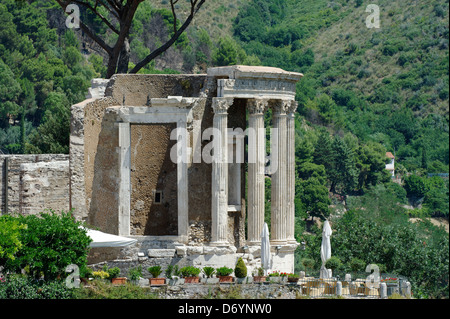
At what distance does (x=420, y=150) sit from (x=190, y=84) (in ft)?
285

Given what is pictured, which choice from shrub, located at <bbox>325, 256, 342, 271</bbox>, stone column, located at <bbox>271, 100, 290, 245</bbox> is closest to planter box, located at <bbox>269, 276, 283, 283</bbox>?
shrub, located at <bbox>325, 256, 342, 271</bbox>

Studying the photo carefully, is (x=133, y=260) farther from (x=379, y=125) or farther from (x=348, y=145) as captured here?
(x=379, y=125)

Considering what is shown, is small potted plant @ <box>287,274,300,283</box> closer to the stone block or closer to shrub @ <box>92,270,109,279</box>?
the stone block

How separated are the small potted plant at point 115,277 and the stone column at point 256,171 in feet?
20.1

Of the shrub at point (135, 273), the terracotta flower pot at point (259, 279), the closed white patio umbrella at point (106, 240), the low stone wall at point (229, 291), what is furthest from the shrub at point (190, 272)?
the closed white patio umbrella at point (106, 240)

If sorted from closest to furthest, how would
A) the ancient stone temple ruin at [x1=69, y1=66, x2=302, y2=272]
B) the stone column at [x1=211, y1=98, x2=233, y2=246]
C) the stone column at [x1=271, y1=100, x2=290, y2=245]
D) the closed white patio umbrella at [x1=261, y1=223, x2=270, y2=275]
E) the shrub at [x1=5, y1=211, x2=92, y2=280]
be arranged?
the shrub at [x1=5, y1=211, x2=92, y2=280] → the closed white patio umbrella at [x1=261, y1=223, x2=270, y2=275] → the stone column at [x1=211, y1=98, x2=233, y2=246] → the ancient stone temple ruin at [x1=69, y1=66, x2=302, y2=272] → the stone column at [x1=271, y1=100, x2=290, y2=245]

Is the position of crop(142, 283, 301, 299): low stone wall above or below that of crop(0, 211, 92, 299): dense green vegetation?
below

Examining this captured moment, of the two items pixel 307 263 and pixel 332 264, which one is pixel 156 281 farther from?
pixel 307 263

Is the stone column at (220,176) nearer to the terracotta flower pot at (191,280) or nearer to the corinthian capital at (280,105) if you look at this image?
the corinthian capital at (280,105)

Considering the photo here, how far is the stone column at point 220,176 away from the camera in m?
41.5

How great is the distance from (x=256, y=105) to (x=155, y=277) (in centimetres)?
753

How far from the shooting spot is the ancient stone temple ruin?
137 ft

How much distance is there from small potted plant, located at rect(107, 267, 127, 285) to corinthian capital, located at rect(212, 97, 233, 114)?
7.23 meters
